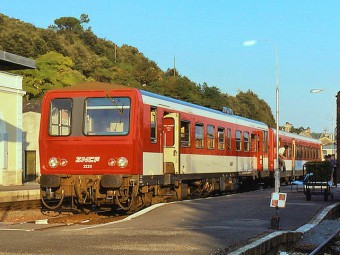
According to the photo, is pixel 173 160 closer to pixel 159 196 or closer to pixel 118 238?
pixel 159 196

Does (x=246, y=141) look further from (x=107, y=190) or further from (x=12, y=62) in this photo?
(x=107, y=190)

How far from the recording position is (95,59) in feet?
317

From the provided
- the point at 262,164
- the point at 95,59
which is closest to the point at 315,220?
the point at 262,164

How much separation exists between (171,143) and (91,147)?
9.71ft

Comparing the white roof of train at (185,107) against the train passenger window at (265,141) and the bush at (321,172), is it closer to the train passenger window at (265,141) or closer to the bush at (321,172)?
the train passenger window at (265,141)

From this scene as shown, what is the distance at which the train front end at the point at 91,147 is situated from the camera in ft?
51.9

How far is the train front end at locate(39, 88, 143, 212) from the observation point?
623 inches

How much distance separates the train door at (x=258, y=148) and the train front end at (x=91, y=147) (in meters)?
13.3

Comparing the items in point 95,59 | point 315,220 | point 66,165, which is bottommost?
point 315,220

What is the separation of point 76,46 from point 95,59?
26.6 ft

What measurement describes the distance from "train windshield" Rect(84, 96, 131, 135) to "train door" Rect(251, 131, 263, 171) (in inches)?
521

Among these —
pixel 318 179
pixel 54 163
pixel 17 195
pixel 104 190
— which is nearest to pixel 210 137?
pixel 318 179

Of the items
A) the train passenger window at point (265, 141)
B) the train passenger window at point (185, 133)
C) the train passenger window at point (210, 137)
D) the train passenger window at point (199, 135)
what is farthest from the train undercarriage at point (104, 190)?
the train passenger window at point (265, 141)

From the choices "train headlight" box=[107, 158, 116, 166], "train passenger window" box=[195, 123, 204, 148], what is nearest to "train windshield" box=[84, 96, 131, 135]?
"train headlight" box=[107, 158, 116, 166]
